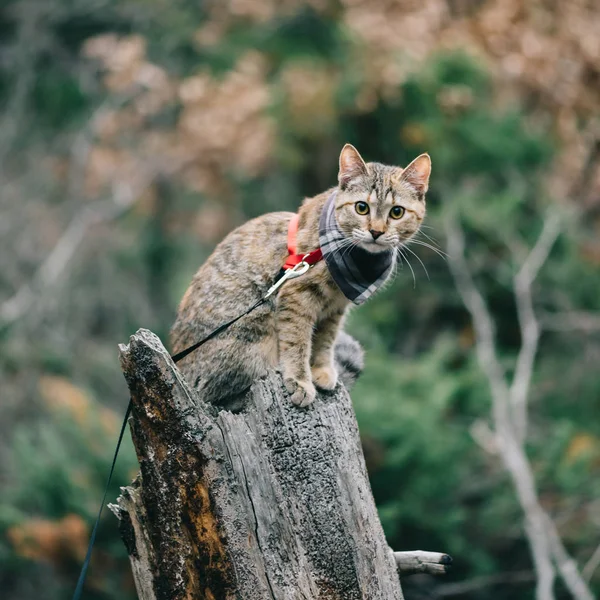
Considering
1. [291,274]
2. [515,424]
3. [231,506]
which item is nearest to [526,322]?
[515,424]

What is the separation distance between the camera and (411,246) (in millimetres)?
7039

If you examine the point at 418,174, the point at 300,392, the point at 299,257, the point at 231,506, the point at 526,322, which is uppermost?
the point at 526,322

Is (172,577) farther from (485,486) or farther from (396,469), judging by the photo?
(485,486)

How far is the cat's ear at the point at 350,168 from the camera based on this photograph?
9.40ft

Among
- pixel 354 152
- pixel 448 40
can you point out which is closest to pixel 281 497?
pixel 354 152

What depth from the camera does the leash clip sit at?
2735 mm

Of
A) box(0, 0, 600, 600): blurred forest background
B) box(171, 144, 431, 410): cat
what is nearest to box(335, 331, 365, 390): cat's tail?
box(171, 144, 431, 410): cat

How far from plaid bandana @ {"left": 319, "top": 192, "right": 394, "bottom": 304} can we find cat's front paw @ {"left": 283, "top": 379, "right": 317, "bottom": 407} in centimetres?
38

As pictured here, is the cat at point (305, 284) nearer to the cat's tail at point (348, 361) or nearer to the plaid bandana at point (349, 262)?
the plaid bandana at point (349, 262)

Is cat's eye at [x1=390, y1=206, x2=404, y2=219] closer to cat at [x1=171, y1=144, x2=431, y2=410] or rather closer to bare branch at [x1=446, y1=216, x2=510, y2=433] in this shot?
cat at [x1=171, y1=144, x2=431, y2=410]

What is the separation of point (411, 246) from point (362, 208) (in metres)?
4.29

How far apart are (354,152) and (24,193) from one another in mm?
7893

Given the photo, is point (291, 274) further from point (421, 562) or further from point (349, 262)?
point (421, 562)

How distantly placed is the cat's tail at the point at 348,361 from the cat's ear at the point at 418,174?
2.48 feet
